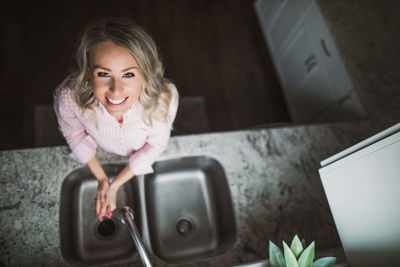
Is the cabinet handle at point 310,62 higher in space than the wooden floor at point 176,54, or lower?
lower

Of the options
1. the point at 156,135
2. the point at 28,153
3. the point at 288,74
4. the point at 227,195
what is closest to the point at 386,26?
the point at 288,74

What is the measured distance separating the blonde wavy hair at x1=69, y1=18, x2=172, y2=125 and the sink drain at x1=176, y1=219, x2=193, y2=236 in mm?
531

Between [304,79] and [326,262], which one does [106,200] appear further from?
[304,79]

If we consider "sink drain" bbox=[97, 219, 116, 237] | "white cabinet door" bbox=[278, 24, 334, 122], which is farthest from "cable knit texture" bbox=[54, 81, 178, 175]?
"white cabinet door" bbox=[278, 24, 334, 122]

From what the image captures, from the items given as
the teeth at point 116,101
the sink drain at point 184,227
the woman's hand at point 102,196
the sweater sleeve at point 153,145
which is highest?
the teeth at point 116,101

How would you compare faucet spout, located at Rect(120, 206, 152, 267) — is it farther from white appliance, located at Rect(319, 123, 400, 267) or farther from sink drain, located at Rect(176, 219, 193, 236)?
white appliance, located at Rect(319, 123, 400, 267)

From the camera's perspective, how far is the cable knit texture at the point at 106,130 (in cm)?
87

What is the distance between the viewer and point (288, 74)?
2150mm

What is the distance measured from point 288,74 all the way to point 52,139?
6.08 feet

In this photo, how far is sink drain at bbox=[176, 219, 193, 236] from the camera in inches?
44.4

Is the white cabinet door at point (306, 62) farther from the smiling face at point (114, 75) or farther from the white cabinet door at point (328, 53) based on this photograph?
the smiling face at point (114, 75)

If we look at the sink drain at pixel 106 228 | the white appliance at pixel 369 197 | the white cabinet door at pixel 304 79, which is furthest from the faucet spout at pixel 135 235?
the white cabinet door at pixel 304 79

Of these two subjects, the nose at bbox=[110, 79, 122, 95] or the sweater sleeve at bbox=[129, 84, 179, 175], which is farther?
the sweater sleeve at bbox=[129, 84, 179, 175]

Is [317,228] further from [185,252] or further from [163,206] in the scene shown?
[163,206]
